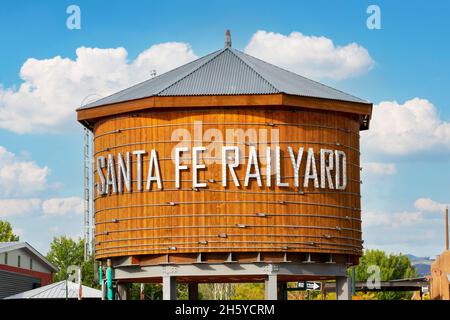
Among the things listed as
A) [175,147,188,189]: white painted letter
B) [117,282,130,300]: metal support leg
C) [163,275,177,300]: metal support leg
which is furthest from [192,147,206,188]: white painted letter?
[117,282,130,300]: metal support leg

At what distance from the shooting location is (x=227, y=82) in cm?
4256

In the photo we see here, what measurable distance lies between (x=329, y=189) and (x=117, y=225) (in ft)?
33.7

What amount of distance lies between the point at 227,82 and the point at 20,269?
38087 millimetres

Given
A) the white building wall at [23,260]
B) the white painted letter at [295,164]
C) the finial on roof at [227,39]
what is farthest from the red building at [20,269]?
the white painted letter at [295,164]

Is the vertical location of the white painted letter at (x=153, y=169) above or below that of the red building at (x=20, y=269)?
above

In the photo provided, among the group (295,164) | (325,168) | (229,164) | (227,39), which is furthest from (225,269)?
(227,39)

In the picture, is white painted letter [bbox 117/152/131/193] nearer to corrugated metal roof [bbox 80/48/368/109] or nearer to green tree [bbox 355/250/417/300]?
corrugated metal roof [bbox 80/48/368/109]

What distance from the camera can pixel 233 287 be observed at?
5049 inches

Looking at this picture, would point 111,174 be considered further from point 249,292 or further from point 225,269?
point 249,292

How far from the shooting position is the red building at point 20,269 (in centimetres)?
6931

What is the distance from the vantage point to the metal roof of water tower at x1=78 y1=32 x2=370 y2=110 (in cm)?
4166

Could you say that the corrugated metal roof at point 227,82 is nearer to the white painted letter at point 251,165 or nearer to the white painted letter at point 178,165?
the white painted letter at point 178,165

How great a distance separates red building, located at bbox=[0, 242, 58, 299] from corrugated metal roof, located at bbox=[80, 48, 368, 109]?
90.4 ft

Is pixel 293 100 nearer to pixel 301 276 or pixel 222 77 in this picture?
pixel 222 77
